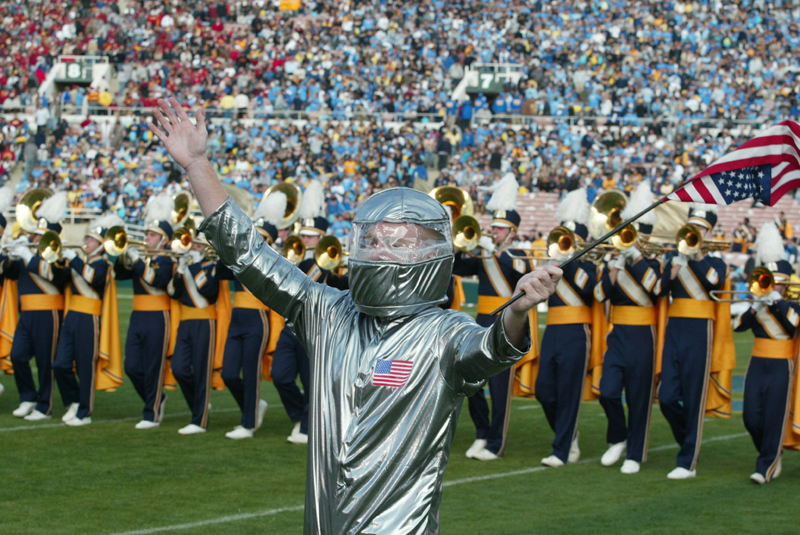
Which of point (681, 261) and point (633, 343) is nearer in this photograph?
point (681, 261)

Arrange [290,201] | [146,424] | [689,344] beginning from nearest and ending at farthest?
[689,344] < [146,424] < [290,201]

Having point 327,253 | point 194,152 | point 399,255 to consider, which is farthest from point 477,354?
point 327,253

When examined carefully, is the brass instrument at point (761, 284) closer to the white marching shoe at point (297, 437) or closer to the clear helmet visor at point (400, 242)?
the white marching shoe at point (297, 437)

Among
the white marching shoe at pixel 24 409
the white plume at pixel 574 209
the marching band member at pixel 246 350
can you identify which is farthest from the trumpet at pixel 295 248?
the white marching shoe at pixel 24 409

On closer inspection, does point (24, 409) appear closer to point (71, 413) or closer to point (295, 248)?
point (71, 413)

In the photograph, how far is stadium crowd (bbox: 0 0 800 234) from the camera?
88.8ft

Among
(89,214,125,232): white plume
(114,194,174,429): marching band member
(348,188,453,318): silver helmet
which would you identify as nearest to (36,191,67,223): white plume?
(89,214,125,232): white plume

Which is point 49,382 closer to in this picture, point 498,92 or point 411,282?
point 411,282

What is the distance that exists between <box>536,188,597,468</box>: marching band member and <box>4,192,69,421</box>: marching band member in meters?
4.59

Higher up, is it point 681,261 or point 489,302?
point 681,261

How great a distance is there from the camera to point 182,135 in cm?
301

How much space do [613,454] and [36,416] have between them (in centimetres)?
533

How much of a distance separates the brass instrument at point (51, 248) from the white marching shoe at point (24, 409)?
1460mm

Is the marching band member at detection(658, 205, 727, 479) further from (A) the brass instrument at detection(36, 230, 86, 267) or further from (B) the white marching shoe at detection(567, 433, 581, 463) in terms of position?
(A) the brass instrument at detection(36, 230, 86, 267)
